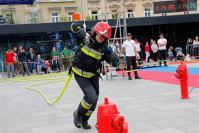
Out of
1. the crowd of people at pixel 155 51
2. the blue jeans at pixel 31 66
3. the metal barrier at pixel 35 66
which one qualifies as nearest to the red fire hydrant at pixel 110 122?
the crowd of people at pixel 155 51

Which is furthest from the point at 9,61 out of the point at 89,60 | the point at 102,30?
the point at 102,30

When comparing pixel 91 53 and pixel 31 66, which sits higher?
pixel 91 53

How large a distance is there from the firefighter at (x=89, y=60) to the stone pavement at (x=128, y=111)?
481 mm

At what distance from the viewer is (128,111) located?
7527mm

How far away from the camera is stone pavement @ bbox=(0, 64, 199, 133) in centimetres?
619

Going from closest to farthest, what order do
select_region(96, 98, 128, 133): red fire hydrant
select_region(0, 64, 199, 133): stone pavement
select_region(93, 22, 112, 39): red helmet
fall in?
select_region(96, 98, 128, 133): red fire hydrant
select_region(93, 22, 112, 39): red helmet
select_region(0, 64, 199, 133): stone pavement

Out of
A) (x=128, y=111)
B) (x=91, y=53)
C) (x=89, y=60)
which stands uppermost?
(x=91, y=53)

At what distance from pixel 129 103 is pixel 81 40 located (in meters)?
2.85

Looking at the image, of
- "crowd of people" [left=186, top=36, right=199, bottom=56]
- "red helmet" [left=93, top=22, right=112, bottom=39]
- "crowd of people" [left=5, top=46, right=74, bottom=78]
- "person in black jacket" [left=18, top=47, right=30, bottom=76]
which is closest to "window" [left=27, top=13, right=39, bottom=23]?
"crowd of people" [left=5, top=46, right=74, bottom=78]

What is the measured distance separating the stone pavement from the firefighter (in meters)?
0.48

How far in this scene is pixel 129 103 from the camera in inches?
334

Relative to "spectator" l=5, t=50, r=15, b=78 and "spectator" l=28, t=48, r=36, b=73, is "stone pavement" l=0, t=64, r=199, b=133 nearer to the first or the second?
"spectator" l=5, t=50, r=15, b=78

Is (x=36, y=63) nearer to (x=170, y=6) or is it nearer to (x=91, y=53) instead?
(x=170, y=6)

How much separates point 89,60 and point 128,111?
2.00m
